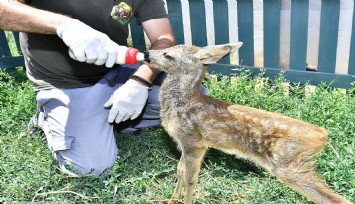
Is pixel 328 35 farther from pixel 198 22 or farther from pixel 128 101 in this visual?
pixel 128 101

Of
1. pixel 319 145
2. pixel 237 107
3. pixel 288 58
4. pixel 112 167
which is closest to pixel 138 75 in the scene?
pixel 112 167

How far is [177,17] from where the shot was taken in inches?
225

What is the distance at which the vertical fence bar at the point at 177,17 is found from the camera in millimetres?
5688

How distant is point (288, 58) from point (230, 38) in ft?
2.39

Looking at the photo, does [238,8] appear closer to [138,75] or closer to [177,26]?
[177,26]

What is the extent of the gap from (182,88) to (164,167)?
986 mm

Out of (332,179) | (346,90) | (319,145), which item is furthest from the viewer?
(346,90)

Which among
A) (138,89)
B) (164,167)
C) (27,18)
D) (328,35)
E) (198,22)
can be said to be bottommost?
(164,167)

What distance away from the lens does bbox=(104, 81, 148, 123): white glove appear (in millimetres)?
4278

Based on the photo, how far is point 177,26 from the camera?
227 inches

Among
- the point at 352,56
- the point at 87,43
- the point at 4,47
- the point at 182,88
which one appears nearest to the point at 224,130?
the point at 182,88

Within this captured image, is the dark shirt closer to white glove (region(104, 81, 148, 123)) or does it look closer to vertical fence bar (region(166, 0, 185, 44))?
white glove (region(104, 81, 148, 123))

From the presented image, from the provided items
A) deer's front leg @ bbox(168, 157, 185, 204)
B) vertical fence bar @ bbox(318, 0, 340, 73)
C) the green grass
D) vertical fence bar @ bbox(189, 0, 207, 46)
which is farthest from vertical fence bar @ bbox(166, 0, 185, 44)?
deer's front leg @ bbox(168, 157, 185, 204)

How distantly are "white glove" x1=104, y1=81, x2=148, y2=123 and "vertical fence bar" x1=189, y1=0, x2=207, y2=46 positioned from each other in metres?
1.60
